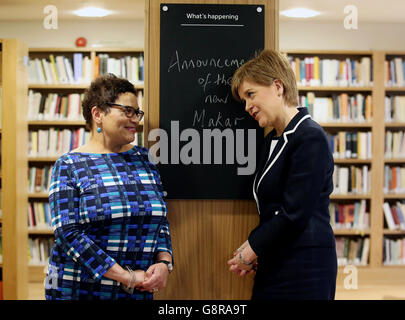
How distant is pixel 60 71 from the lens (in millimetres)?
4449

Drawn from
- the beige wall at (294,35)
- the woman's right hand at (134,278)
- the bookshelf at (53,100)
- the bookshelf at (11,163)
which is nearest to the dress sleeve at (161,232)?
the woman's right hand at (134,278)

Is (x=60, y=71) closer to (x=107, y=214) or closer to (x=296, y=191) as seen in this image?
(x=107, y=214)

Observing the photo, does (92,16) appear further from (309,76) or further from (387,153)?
(387,153)

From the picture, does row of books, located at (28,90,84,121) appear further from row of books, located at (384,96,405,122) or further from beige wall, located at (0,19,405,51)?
row of books, located at (384,96,405,122)

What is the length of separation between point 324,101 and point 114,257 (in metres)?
3.47

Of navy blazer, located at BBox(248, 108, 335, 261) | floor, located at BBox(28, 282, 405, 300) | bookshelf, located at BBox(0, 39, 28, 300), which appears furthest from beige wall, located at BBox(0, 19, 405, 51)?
navy blazer, located at BBox(248, 108, 335, 261)

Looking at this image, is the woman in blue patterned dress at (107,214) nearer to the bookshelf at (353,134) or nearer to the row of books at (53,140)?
the row of books at (53,140)

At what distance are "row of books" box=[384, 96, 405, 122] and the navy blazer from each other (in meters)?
3.40

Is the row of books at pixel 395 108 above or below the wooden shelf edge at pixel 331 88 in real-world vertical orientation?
below

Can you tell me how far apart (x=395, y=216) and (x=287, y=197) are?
3.61 meters

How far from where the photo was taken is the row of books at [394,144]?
4.50 m

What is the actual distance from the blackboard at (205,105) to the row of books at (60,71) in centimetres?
290

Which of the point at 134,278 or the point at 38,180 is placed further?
the point at 38,180

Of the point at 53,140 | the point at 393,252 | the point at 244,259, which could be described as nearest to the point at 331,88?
the point at 393,252
